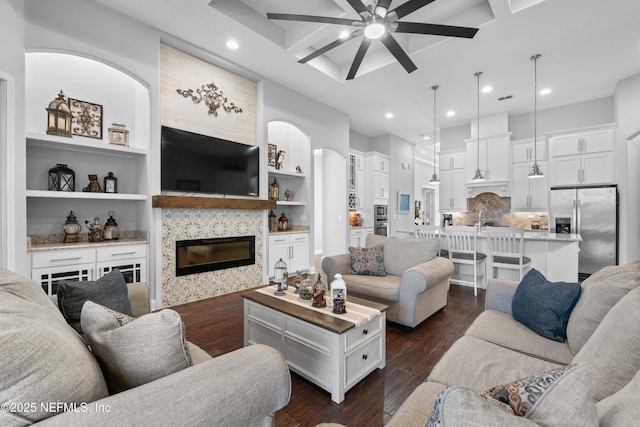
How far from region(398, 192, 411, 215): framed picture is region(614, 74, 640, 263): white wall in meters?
4.43

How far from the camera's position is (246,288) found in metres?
4.52

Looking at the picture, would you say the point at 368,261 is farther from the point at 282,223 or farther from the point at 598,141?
the point at 598,141

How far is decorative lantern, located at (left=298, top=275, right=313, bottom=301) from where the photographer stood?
2.29 meters

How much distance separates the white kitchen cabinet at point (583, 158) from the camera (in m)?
5.11

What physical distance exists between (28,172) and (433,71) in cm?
539

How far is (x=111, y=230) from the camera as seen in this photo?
3410mm

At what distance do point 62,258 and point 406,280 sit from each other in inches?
135

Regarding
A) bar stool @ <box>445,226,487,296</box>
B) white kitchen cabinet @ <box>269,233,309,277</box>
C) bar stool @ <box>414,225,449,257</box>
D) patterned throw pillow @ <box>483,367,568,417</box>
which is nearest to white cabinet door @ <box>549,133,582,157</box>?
bar stool @ <box>445,226,487,296</box>

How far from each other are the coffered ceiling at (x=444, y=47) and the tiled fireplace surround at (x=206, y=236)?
7.51 feet

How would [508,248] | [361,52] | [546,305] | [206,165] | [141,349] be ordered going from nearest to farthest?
[141,349]
[546,305]
[361,52]
[508,248]
[206,165]

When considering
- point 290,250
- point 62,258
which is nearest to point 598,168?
point 290,250

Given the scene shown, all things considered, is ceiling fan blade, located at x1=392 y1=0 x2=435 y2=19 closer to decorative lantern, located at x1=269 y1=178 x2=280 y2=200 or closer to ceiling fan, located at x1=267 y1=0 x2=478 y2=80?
ceiling fan, located at x1=267 y1=0 x2=478 y2=80

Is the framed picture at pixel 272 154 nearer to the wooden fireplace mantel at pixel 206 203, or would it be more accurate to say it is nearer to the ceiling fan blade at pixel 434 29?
the wooden fireplace mantel at pixel 206 203

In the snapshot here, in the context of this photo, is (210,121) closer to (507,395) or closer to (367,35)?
(367,35)
